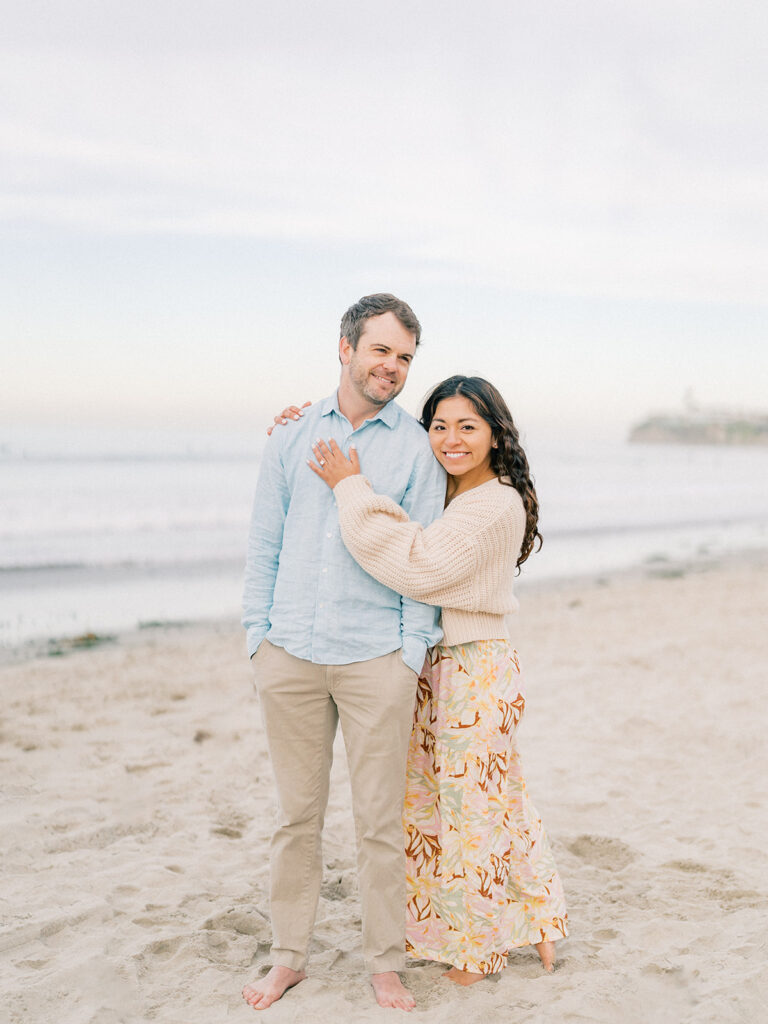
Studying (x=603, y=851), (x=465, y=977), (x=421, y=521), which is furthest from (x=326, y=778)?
(x=603, y=851)

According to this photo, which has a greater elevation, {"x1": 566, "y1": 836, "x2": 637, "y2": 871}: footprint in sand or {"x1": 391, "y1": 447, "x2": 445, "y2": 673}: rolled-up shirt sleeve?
{"x1": 391, "y1": 447, "x2": 445, "y2": 673}: rolled-up shirt sleeve

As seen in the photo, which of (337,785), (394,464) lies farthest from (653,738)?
(394,464)

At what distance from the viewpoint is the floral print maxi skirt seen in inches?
114

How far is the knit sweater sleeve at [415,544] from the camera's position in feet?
8.96

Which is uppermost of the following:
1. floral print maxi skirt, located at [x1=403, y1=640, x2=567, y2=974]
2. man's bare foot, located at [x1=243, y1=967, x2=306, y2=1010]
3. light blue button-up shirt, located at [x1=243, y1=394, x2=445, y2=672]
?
light blue button-up shirt, located at [x1=243, y1=394, x2=445, y2=672]

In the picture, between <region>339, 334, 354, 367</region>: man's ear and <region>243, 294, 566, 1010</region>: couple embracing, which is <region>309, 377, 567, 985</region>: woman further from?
<region>339, 334, 354, 367</region>: man's ear

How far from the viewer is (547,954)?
3.07 meters

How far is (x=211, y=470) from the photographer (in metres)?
28.4

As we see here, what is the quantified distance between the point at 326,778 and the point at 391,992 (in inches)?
27.5

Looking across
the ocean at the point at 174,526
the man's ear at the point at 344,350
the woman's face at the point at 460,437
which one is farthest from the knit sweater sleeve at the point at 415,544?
the ocean at the point at 174,526

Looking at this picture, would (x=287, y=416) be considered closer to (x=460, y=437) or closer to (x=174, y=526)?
(x=460, y=437)

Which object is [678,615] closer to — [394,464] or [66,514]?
[394,464]

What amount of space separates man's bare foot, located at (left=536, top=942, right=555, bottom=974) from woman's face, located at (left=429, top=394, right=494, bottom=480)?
167cm

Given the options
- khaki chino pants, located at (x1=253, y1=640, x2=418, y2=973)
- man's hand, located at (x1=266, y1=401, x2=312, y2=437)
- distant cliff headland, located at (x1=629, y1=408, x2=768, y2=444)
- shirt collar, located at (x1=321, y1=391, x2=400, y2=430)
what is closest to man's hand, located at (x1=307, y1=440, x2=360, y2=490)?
shirt collar, located at (x1=321, y1=391, x2=400, y2=430)
